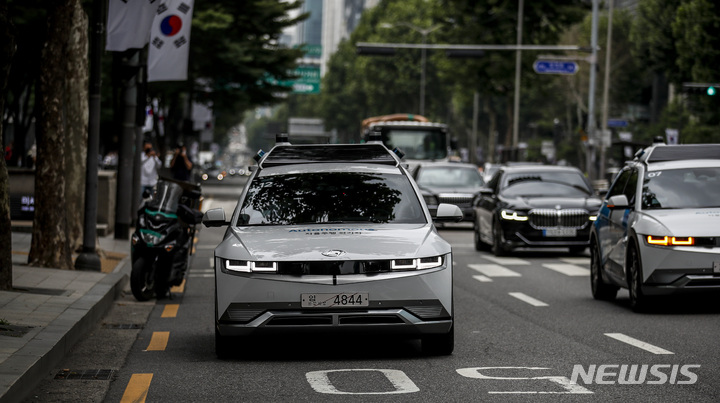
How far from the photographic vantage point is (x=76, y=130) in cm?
1964

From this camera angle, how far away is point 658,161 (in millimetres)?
14188

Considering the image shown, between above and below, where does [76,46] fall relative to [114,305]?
above

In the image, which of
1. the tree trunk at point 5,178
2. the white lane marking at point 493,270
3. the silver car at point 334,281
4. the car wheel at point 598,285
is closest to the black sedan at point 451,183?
the white lane marking at point 493,270

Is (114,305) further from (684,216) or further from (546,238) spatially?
(546,238)

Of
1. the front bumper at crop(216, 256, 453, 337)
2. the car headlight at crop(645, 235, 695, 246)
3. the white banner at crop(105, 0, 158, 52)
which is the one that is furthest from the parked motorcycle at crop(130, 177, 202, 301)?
the front bumper at crop(216, 256, 453, 337)

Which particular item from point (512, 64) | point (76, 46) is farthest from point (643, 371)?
point (512, 64)

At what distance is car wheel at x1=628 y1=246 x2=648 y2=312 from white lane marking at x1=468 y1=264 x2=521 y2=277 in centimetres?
548

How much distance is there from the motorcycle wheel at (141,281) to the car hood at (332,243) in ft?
15.1

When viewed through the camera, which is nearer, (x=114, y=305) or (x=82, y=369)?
(x=82, y=369)

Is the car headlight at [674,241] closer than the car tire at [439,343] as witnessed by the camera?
No

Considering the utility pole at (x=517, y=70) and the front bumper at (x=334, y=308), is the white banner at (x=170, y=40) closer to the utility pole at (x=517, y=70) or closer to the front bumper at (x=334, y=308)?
the front bumper at (x=334, y=308)

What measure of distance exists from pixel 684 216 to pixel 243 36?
3551 cm

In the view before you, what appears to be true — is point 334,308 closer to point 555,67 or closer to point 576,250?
point 576,250

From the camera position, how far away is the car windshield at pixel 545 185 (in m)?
23.2
